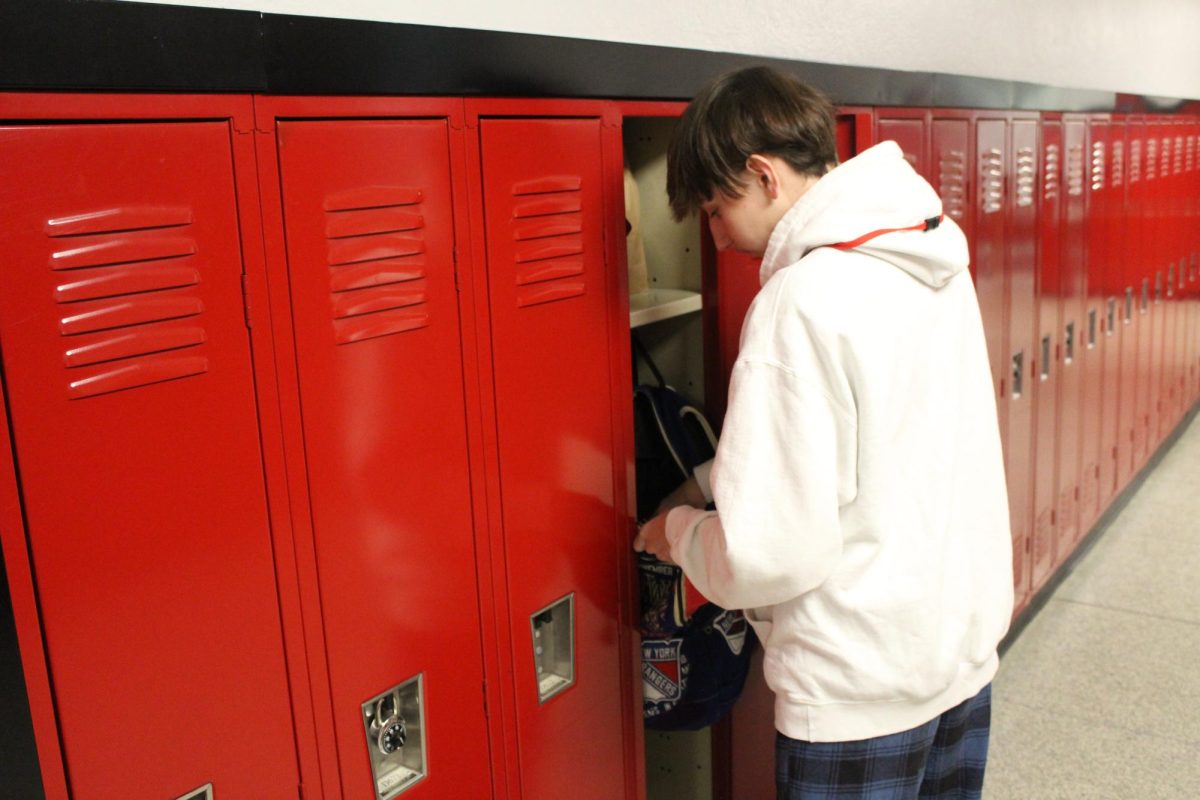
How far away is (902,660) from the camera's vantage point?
66.5 inches

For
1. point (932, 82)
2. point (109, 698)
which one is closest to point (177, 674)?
point (109, 698)

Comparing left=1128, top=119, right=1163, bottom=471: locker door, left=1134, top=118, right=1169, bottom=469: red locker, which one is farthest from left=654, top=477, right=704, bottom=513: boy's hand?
left=1134, top=118, right=1169, bottom=469: red locker

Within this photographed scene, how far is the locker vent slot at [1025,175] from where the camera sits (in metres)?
3.46

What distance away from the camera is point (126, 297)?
1.20m

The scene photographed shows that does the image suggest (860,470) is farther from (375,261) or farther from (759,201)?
(375,261)

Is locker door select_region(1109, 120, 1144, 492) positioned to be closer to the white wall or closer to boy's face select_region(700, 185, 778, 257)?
the white wall

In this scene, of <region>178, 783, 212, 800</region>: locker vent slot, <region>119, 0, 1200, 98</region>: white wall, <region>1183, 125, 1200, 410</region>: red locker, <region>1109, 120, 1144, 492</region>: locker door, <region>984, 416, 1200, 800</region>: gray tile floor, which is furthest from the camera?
<region>1183, 125, 1200, 410</region>: red locker

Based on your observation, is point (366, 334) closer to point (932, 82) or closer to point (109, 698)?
point (109, 698)

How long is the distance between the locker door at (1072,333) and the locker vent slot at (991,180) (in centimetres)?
70

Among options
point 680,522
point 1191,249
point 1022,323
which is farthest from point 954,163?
point 1191,249

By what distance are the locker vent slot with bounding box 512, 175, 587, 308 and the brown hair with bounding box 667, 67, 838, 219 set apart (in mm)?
190

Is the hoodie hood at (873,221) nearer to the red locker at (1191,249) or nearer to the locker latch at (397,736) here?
the locker latch at (397,736)

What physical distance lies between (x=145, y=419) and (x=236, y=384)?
12 centimetres

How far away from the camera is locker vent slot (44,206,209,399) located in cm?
115
